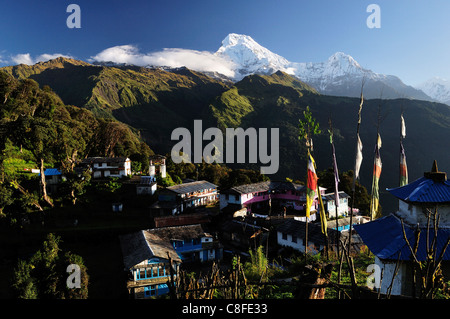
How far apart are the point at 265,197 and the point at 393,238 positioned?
34.3 metres

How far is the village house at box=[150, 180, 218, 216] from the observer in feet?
121

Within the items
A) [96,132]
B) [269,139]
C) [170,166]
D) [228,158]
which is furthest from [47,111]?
[269,139]

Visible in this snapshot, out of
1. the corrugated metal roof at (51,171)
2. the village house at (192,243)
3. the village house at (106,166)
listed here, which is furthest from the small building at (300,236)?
the corrugated metal roof at (51,171)

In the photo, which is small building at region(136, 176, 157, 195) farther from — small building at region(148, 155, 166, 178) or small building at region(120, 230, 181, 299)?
small building at region(120, 230, 181, 299)

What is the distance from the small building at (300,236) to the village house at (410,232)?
14.5 meters

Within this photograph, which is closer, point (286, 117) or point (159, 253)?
point (159, 253)

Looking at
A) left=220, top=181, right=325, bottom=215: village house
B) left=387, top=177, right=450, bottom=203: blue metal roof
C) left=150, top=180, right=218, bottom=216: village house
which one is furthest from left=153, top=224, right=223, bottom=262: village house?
left=387, top=177, right=450, bottom=203: blue metal roof

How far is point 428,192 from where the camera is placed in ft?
34.6

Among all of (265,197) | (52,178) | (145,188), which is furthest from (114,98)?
(265,197)

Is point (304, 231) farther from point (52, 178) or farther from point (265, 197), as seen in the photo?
point (52, 178)

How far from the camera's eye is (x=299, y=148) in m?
112

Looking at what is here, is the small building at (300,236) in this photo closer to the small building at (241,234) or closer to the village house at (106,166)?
the small building at (241,234)

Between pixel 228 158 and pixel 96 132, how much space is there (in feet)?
195
